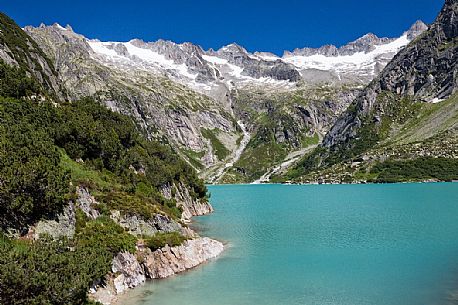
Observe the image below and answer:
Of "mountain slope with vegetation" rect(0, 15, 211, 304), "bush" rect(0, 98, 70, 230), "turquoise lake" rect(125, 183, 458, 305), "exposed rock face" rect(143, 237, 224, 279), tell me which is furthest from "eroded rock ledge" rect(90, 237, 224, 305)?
"bush" rect(0, 98, 70, 230)

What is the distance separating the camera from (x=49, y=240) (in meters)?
31.7

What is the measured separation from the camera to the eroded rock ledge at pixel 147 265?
125 feet

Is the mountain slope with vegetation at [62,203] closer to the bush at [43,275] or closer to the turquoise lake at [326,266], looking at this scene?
the bush at [43,275]

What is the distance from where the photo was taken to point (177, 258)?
49188mm

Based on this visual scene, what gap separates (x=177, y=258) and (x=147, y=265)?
186 inches

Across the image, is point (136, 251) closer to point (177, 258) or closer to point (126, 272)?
point (126, 272)

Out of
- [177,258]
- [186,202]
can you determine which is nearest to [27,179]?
[177,258]

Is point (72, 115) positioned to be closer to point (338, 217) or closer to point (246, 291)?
point (246, 291)

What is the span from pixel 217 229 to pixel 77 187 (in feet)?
124

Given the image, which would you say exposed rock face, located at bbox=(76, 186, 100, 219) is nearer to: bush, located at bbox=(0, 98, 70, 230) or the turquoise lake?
bush, located at bbox=(0, 98, 70, 230)

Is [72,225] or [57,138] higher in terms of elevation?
[57,138]

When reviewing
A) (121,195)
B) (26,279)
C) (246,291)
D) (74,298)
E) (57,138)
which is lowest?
(246,291)

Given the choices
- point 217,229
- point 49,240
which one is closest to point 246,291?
point 49,240

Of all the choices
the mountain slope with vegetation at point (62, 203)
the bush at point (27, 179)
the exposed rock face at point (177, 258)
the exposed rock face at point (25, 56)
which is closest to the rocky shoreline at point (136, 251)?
the exposed rock face at point (177, 258)
